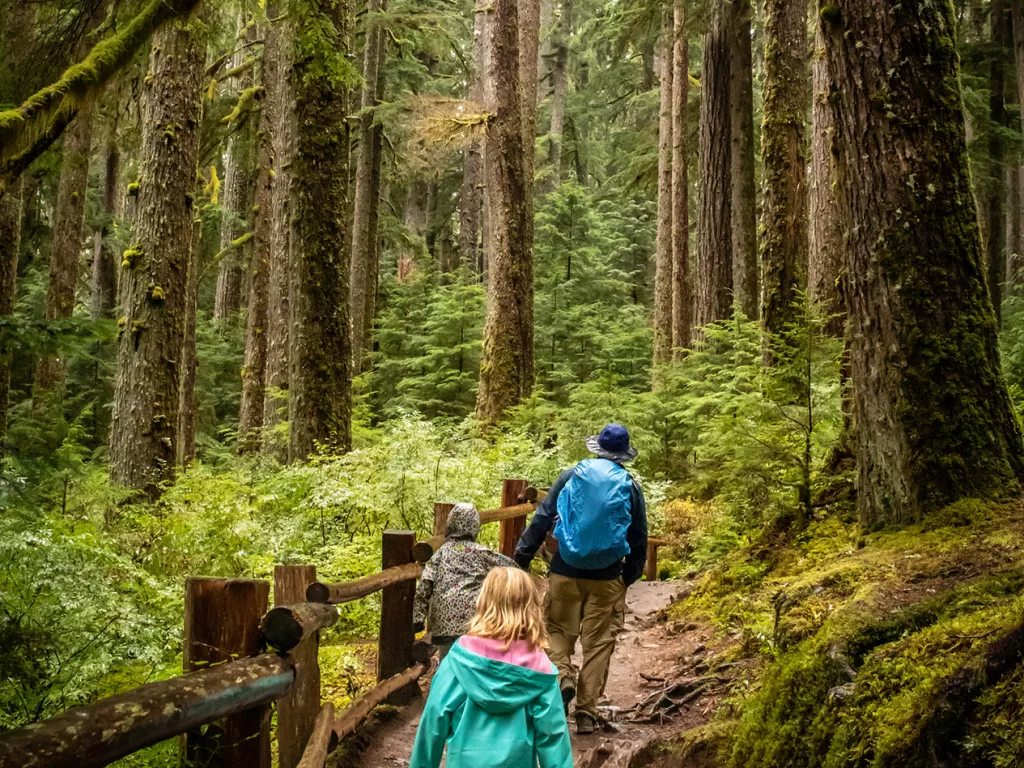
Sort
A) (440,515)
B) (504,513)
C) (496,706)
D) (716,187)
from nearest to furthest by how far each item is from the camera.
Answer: (496,706) < (440,515) < (504,513) < (716,187)

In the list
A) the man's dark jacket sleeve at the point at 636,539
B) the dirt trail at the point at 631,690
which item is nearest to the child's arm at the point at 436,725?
the dirt trail at the point at 631,690

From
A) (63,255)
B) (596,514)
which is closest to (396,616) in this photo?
(596,514)

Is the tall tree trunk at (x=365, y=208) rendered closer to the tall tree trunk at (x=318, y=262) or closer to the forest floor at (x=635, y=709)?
the tall tree trunk at (x=318, y=262)

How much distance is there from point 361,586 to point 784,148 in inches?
435

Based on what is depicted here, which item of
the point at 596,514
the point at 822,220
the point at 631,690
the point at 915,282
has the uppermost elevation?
the point at 822,220

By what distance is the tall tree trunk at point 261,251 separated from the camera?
1886 centimetres

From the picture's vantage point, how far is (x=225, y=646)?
3.40 meters

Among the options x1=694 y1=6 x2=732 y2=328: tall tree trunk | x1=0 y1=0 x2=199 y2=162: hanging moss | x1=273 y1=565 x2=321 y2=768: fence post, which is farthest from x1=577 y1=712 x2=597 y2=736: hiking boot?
x1=694 y1=6 x2=732 y2=328: tall tree trunk

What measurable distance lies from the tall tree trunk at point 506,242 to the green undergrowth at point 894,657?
31.8 ft

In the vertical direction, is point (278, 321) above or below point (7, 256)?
below

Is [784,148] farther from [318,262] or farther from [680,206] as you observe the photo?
[318,262]

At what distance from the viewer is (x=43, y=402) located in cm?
1733

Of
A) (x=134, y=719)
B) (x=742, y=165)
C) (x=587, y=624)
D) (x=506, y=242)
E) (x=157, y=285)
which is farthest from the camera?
(x=742, y=165)

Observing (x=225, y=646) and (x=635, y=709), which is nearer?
(x=225, y=646)
